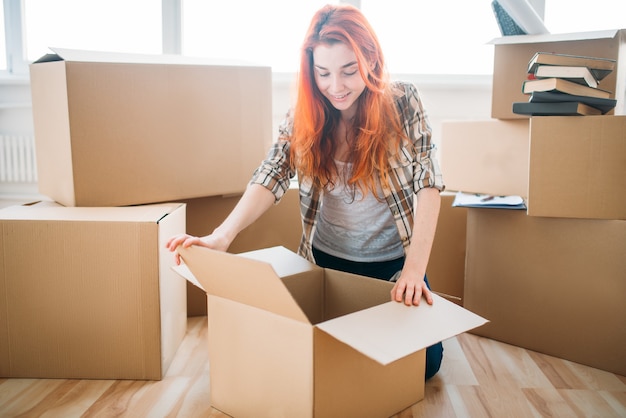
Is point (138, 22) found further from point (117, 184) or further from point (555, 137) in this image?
point (555, 137)

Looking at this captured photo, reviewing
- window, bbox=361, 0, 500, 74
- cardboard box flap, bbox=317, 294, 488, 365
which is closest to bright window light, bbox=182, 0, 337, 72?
window, bbox=361, 0, 500, 74

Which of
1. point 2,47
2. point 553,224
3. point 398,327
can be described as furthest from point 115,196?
point 2,47

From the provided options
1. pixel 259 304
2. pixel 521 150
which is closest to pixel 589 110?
pixel 521 150

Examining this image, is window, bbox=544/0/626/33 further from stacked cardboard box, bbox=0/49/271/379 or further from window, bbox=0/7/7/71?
window, bbox=0/7/7/71

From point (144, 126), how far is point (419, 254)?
2.62ft

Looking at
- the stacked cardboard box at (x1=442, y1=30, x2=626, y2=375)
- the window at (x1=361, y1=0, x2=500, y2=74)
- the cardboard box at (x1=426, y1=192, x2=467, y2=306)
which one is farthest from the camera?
the window at (x1=361, y1=0, x2=500, y2=74)

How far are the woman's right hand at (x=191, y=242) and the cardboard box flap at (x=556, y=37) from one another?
973 millimetres

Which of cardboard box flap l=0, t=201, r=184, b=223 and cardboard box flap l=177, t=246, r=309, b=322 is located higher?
cardboard box flap l=0, t=201, r=184, b=223

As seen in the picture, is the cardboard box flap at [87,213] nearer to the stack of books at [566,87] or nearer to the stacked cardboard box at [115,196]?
the stacked cardboard box at [115,196]

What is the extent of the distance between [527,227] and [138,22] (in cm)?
196

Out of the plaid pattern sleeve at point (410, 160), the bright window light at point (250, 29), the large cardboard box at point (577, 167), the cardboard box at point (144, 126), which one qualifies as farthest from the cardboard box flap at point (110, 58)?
the bright window light at point (250, 29)

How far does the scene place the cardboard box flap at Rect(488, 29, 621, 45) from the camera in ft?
4.55

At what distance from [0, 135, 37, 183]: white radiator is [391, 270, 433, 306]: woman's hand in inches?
80.3

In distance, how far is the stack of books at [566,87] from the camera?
1261 millimetres
